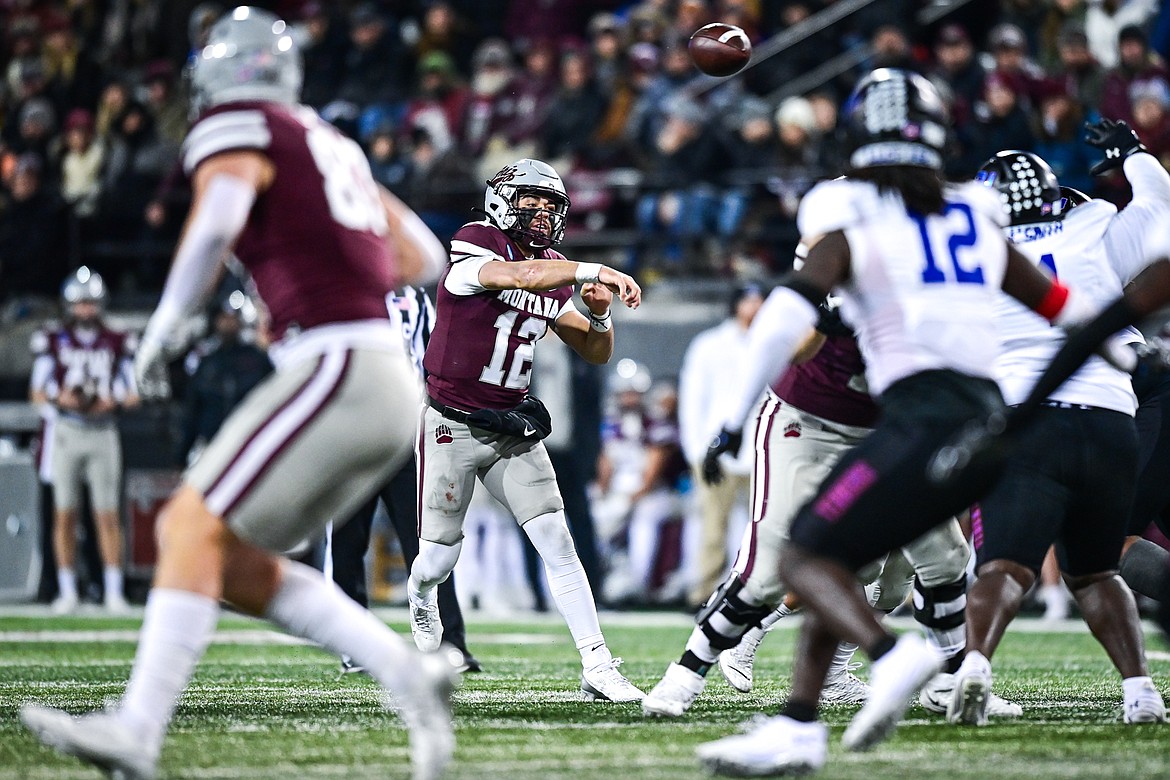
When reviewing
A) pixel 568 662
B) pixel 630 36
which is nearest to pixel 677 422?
pixel 630 36

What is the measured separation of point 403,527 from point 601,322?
1656mm

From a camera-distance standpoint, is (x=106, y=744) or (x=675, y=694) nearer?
(x=106, y=744)

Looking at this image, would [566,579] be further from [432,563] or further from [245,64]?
[245,64]

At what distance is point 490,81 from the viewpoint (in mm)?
15297

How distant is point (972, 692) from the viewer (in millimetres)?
5086

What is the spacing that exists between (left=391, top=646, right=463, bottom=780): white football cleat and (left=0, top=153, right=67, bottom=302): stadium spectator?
12.0 m

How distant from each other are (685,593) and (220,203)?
956 centimetres

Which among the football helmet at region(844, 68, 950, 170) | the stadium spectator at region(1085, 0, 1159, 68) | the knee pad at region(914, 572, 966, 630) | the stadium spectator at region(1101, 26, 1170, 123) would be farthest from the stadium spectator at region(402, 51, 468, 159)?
the football helmet at region(844, 68, 950, 170)

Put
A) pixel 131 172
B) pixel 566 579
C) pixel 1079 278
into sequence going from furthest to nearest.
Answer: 1. pixel 131 172
2. pixel 566 579
3. pixel 1079 278

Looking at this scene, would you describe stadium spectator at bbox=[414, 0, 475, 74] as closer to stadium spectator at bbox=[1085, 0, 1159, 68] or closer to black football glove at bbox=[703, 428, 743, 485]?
stadium spectator at bbox=[1085, 0, 1159, 68]

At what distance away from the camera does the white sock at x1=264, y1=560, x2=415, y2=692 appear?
399 centimetres

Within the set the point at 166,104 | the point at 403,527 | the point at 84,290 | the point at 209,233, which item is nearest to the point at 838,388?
the point at 209,233

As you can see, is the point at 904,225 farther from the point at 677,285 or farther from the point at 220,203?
the point at 677,285

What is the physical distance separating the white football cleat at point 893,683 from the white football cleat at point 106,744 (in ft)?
5.52
